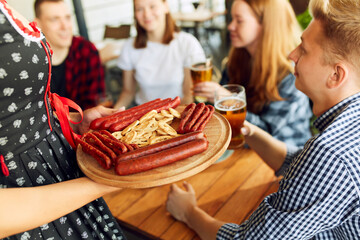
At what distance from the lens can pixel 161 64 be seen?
307cm

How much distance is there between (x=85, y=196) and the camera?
3.40ft

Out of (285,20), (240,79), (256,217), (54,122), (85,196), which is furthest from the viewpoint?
(240,79)

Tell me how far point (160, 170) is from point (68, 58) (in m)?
2.46

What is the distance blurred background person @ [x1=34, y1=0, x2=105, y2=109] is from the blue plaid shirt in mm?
1954

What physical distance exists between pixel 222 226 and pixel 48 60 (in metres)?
0.95

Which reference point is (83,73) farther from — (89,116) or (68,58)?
(89,116)

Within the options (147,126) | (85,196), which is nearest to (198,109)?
(147,126)

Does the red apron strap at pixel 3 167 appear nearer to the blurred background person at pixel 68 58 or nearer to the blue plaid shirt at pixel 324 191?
the blue plaid shirt at pixel 324 191

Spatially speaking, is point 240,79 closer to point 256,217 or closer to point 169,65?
point 169,65

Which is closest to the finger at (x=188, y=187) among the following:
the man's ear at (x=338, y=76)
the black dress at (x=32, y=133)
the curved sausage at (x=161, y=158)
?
the black dress at (x=32, y=133)

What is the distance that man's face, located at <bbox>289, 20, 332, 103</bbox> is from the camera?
1.16 metres

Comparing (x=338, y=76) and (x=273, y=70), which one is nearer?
(x=338, y=76)

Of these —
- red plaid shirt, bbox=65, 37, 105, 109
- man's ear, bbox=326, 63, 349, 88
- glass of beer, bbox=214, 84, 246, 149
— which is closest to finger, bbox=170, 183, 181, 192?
glass of beer, bbox=214, 84, 246, 149

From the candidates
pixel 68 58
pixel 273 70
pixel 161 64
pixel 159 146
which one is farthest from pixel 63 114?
pixel 68 58
